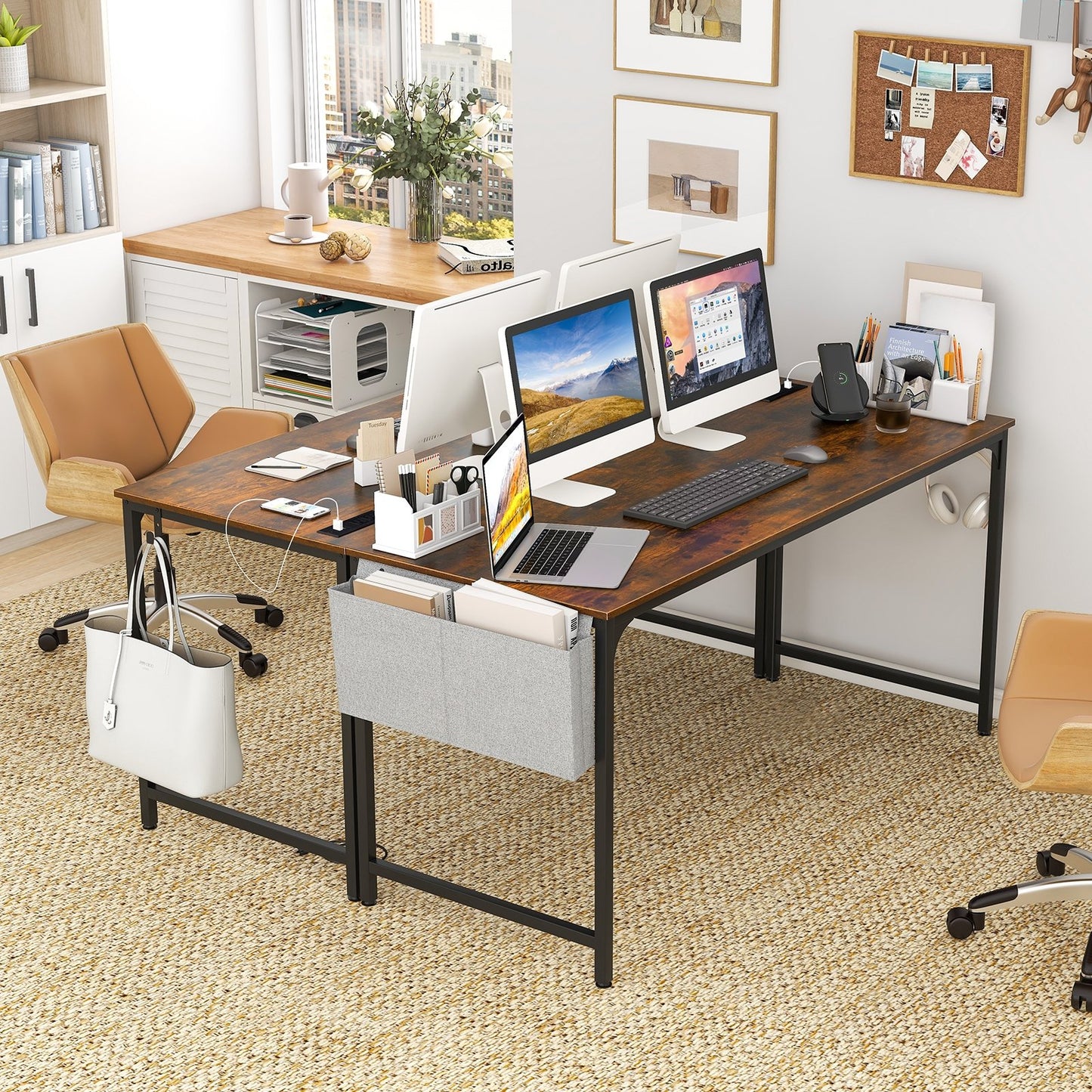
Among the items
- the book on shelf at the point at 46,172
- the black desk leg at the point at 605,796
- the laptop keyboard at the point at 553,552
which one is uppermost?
the book on shelf at the point at 46,172

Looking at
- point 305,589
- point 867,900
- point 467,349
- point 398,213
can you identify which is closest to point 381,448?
point 467,349

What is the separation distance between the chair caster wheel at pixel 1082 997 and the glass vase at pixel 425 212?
3.54 metres

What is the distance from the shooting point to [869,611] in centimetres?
448

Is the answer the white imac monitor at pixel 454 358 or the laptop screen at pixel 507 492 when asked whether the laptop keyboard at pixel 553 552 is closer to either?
the laptop screen at pixel 507 492

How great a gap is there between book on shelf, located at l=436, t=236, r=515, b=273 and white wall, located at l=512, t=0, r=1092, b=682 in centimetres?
56

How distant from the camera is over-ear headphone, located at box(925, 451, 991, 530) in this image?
13.5 ft

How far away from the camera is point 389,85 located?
6105 mm

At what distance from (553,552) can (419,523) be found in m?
0.27

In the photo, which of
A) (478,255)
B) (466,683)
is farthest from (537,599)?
(478,255)

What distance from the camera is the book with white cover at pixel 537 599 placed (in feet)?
9.81

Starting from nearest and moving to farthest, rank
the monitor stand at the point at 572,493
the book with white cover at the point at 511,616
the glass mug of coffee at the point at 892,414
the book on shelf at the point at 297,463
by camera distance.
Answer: the book with white cover at the point at 511,616
the monitor stand at the point at 572,493
the book on shelf at the point at 297,463
the glass mug of coffee at the point at 892,414

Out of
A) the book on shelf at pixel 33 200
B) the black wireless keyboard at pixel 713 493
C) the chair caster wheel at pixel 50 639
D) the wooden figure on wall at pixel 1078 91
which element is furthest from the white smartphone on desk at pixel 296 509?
Answer: the book on shelf at pixel 33 200

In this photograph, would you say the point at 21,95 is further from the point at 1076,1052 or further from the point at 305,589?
the point at 1076,1052

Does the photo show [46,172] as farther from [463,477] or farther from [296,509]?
[463,477]
